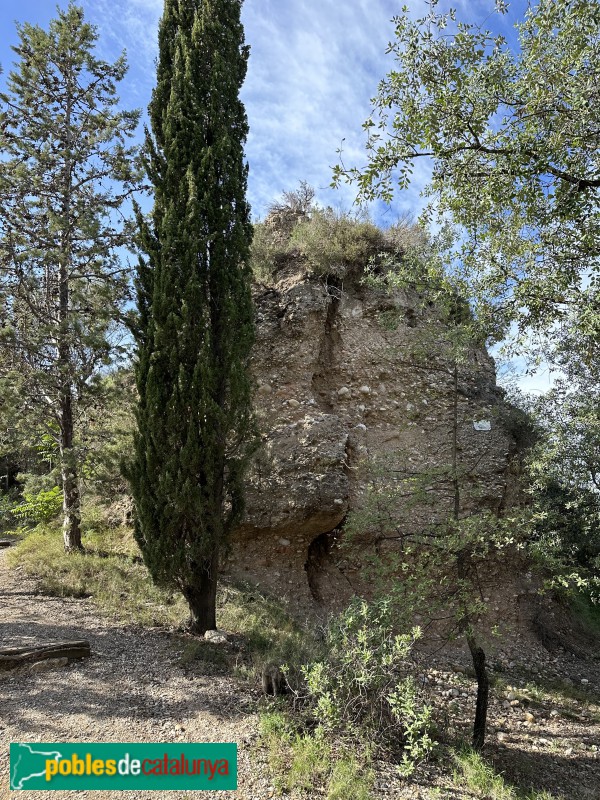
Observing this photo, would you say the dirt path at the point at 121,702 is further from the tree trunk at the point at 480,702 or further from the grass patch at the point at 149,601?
the tree trunk at the point at 480,702

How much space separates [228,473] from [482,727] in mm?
4096

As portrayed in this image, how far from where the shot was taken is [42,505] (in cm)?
1053

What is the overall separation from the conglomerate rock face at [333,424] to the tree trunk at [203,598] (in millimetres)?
2116

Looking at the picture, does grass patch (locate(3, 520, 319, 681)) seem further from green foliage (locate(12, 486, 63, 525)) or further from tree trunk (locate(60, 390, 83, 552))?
green foliage (locate(12, 486, 63, 525))

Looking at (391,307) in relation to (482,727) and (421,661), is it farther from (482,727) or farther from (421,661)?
(482,727)

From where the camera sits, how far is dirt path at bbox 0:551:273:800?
3.93 meters

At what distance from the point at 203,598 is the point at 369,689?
2.82m

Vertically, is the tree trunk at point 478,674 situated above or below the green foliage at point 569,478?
below

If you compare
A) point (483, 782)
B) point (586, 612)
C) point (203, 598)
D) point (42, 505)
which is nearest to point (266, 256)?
point (42, 505)

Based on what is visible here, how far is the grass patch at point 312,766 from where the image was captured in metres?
3.66

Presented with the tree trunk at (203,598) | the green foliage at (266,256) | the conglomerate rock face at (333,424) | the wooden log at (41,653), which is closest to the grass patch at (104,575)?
the tree trunk at (203,598)

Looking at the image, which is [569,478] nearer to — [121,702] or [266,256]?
[121,702]

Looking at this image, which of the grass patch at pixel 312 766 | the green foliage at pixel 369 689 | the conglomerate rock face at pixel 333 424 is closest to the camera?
the grass patch at pixel 312 766

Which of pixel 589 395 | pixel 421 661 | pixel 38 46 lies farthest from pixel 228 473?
pixel 38 46
